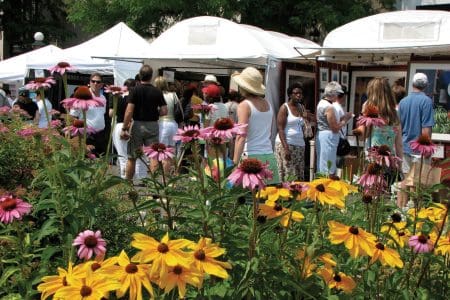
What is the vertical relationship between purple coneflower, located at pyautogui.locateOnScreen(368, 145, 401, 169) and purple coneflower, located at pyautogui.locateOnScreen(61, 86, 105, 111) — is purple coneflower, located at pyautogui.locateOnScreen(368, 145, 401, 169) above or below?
below

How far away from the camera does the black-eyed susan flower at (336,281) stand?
2018 mm

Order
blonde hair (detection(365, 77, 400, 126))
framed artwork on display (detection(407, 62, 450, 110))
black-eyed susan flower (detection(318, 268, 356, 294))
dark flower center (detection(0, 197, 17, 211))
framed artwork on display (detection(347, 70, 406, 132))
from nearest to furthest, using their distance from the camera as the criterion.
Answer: dark flower center (detection(0, 197, 17, 211))
black-eyed susan flower (detection(318, 268, 356, 294))
blonde hair (detection(365, 77, 400, 126))
framed artwork on display (detection(407, 62, 450, 110))
framed artwork on display (detection(347, 70, 406, 132))

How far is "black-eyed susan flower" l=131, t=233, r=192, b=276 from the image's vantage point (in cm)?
151

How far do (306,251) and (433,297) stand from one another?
0.60 m

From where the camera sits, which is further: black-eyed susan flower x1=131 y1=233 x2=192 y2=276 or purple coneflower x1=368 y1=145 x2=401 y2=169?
purple coneflower x1=368 y1=145 x2=401 y2=169

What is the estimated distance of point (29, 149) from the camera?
10.0 ft

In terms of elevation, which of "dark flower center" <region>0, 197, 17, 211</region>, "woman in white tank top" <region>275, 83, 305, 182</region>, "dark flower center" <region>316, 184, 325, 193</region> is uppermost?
"dark flower center" <region>316, 184, 325, 193</region>

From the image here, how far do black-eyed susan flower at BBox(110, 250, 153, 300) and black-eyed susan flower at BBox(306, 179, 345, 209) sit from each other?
704 millimetres

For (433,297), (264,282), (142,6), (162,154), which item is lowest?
(433,297)

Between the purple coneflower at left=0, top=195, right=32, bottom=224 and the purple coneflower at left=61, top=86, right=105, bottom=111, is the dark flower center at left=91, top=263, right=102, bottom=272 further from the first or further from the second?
the purple coneflower at left=61, top=86, right=105, bottom=111

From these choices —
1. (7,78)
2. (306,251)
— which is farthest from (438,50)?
(7,78)

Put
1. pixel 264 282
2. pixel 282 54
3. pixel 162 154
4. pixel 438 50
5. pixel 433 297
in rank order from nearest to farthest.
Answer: pixel 264 282, pixel 433 297, pixel 162 154, pixel 438 50, pixel 282 54

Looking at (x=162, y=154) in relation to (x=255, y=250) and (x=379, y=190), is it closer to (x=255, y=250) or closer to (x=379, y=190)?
(x=255, y=250)

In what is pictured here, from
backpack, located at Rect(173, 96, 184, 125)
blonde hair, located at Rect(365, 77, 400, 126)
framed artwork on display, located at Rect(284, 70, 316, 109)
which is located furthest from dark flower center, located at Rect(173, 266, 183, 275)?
framed artwork on display, located at Rect(284, 70, 316, 109)
